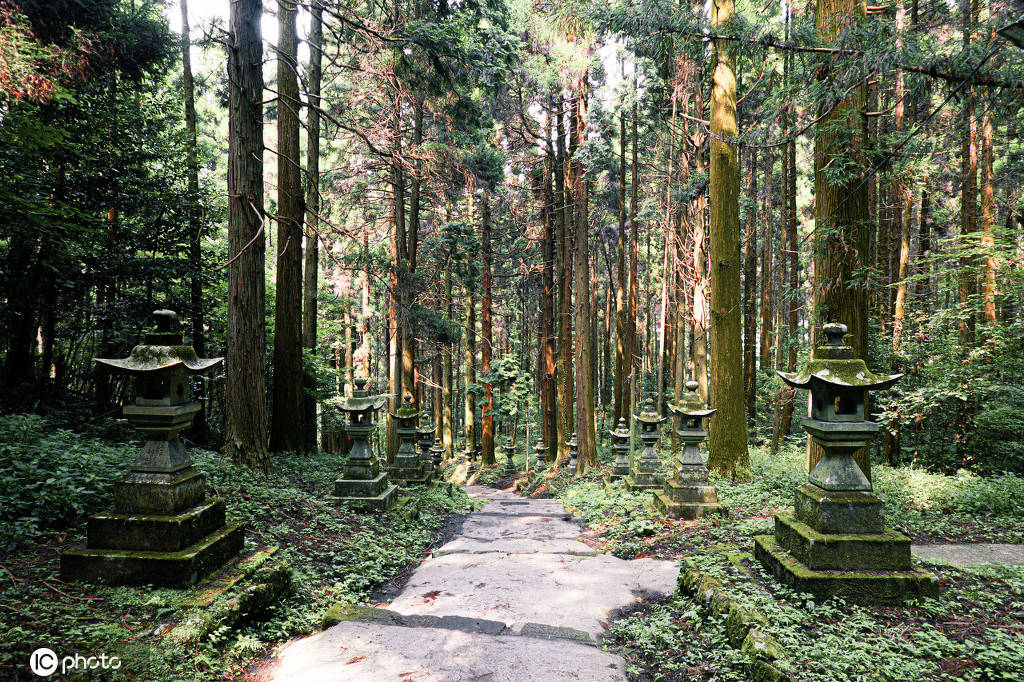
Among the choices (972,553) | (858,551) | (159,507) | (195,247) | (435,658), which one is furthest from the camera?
(195,247)

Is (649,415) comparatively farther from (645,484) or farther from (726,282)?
(726,282)

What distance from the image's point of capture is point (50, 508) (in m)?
4.09

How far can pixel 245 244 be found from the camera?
6070mm

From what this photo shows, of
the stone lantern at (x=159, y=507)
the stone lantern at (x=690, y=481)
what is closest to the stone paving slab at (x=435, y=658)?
the stone lantern at (x=159, y=507)

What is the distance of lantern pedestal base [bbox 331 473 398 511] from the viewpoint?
6.59 meters

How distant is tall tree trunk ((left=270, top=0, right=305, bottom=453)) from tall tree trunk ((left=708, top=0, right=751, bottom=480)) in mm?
7548

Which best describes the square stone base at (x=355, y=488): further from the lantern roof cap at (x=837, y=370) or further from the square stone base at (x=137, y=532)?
the lantern roof cap at (x=837, y=370)

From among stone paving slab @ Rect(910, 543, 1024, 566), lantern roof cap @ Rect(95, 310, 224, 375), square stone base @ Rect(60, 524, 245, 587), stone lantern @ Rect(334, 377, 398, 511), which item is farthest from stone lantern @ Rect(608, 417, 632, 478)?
lantern roof cap @ Rect(95, 310, 224, 375)

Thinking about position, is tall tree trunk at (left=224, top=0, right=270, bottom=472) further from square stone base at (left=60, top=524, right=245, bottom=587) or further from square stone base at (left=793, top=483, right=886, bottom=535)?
square stone base at (left=793, top=483, right=886, bottom=535)

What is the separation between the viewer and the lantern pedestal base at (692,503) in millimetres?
6133

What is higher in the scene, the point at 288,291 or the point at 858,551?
the point at 288,291

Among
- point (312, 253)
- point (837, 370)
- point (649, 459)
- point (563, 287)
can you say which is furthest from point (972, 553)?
point (312, 253)

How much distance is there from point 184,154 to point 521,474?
13607mm

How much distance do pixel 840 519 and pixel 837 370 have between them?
3.67ft
